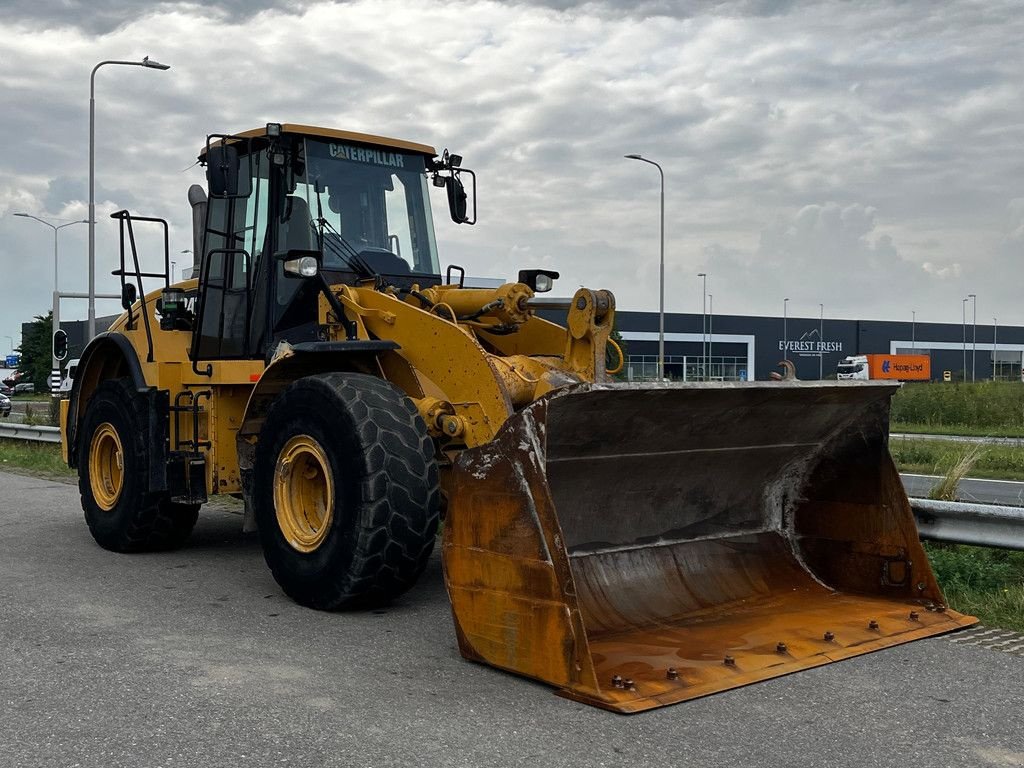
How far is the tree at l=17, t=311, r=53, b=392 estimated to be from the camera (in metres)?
59.7

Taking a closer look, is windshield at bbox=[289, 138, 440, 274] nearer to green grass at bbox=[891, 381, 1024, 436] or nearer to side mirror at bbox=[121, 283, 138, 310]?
side mirror at bbox=[121, 283, 138, 310]

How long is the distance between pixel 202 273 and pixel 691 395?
4.11 m

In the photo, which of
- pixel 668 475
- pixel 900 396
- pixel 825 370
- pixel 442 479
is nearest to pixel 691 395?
pixel 668 475

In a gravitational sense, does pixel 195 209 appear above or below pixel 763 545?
above

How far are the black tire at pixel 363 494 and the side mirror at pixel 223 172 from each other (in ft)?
5.40

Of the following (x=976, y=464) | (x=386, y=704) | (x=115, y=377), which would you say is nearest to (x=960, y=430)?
(x=976, y=464)

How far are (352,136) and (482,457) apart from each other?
359 cm

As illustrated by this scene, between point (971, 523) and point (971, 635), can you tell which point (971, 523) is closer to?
point (971, 523)

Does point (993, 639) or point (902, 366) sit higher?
point (902, 366)

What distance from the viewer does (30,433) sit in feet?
60.6

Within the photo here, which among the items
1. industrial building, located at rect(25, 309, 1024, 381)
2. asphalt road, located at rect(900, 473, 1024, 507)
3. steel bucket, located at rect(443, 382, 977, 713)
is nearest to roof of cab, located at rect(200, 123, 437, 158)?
steel bucket, located at rect(443, 382, 977, 713)

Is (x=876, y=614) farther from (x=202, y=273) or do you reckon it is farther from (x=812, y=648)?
(x=202, y=273)

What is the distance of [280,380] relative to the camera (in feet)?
23.8

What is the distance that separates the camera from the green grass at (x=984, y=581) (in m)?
6.18
